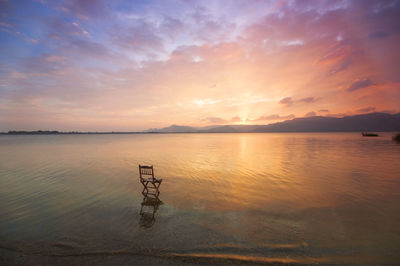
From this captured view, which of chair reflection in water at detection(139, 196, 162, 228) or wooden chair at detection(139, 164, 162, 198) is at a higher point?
wooden chair at detection(139, 164, 162, 198)

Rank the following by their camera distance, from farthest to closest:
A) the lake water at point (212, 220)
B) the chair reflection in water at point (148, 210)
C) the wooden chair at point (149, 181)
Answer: the wooden chair at point (149, 181) → the chair reflection in water at point (148, 210) → the lake water at point (212, 220)

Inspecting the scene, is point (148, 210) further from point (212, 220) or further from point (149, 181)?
point (212, 220)

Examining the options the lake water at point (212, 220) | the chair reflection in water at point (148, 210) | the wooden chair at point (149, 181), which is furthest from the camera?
the wooden chair at point (149, 181)

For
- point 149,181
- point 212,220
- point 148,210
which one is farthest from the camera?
point 149,181

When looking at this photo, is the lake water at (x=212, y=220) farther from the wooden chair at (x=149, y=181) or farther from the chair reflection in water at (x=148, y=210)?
the wooden chair at (x=149, y=181)

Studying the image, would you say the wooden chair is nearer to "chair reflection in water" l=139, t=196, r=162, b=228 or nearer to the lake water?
"chair reflection in water" l=139, t=196, r=162, b=228

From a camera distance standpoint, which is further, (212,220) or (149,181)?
(149,181)

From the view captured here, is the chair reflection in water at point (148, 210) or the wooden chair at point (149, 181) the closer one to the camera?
the chair reflection in water at point (148, 210)

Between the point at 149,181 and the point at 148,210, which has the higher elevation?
the point at 149,181

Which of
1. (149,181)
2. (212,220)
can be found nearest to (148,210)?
(149,181)

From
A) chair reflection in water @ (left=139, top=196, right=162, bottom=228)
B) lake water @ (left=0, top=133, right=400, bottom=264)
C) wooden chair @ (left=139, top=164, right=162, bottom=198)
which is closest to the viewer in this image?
lake water @ (left=0, top=133, right=400, bottom=264)

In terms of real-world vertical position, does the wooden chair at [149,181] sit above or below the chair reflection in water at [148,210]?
above

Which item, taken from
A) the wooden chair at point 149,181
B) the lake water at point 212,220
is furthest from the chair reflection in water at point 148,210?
the wooden chair at point 149,181

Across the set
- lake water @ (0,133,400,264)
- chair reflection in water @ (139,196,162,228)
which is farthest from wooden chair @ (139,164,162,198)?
lake water @ (0,133,400,264)
